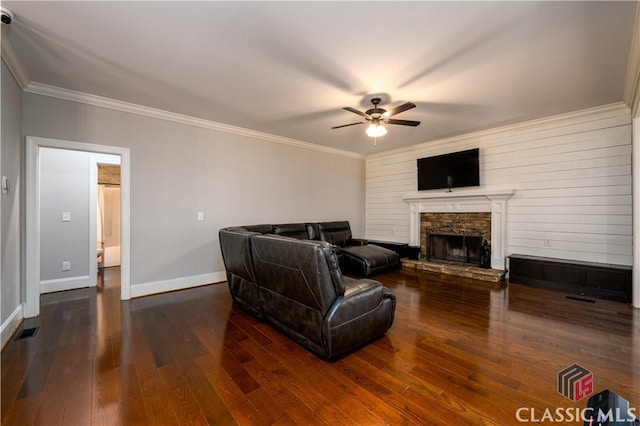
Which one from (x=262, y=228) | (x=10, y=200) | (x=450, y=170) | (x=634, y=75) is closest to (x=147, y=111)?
(x=10, y=200)

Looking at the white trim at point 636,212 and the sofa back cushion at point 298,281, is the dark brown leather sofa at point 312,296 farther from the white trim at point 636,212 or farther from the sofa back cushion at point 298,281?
the white trim at point 636,212

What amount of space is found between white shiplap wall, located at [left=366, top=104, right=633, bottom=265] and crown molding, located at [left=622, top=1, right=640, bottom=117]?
509 millimetres

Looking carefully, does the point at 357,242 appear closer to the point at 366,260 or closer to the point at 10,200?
the point at 366,260

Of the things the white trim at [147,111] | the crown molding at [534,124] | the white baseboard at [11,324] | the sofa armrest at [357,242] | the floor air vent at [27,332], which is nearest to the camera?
the white baseboard at [11,324]

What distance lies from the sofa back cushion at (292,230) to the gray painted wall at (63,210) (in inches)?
122

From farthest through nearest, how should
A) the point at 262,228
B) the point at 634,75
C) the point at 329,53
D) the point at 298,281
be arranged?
the point at 262,228 < the point at 634,75 < the point at 329,53 < the point at 298,281

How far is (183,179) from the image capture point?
431cm

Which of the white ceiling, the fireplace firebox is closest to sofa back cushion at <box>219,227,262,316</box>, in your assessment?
the white ceiling

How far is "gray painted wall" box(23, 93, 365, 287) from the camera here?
3.52m

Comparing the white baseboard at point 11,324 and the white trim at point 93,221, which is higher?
the white trim at point 93,221

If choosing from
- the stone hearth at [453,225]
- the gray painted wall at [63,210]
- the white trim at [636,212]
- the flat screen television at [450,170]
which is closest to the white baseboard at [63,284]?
the gray painted wall at [63,210]

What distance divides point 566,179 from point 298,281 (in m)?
4.72

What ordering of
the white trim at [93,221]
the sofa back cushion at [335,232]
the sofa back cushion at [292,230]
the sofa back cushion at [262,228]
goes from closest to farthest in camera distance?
the white trim at [93,221] → the sofa back cushion at [262,228] → the sofa back cushion at [292,230] → the sofa back cushion at [335,232]

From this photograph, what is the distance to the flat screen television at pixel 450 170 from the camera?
5.21 meters
